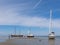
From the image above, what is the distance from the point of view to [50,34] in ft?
330

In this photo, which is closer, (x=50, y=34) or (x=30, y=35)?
(x=50, y=34)

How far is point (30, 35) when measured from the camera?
159125mm

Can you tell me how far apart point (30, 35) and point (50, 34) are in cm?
6009
